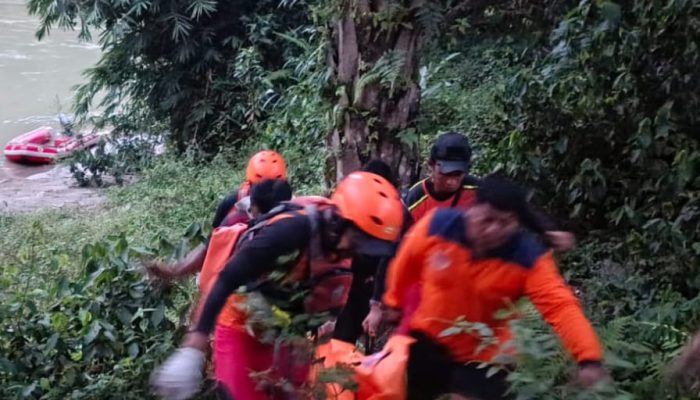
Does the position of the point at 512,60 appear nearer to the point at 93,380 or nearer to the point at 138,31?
the point at 138,31

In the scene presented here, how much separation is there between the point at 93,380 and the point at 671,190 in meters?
3.65

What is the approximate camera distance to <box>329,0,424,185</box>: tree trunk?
6.49 m

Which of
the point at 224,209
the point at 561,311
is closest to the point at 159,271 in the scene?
the point at 224,209

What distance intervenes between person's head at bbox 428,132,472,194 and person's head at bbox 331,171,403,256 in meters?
1.53

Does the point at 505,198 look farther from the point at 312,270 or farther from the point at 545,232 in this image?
the point at 312,270

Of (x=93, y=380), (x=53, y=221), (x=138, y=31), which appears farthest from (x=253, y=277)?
(x=138, y=31)

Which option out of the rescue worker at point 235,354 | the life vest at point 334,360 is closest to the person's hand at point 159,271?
the rescue worker at point 235,354

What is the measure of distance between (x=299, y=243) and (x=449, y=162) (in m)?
1.84

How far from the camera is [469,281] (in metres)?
3.54

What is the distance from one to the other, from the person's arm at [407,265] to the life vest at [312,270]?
0.61 ft

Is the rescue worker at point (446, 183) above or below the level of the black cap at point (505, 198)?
below

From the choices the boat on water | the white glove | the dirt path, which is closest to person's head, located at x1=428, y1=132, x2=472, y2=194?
the white glove

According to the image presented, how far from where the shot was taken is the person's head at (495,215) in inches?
135

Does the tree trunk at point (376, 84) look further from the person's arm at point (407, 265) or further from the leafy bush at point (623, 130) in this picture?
the person's arm at point (407, 265)
